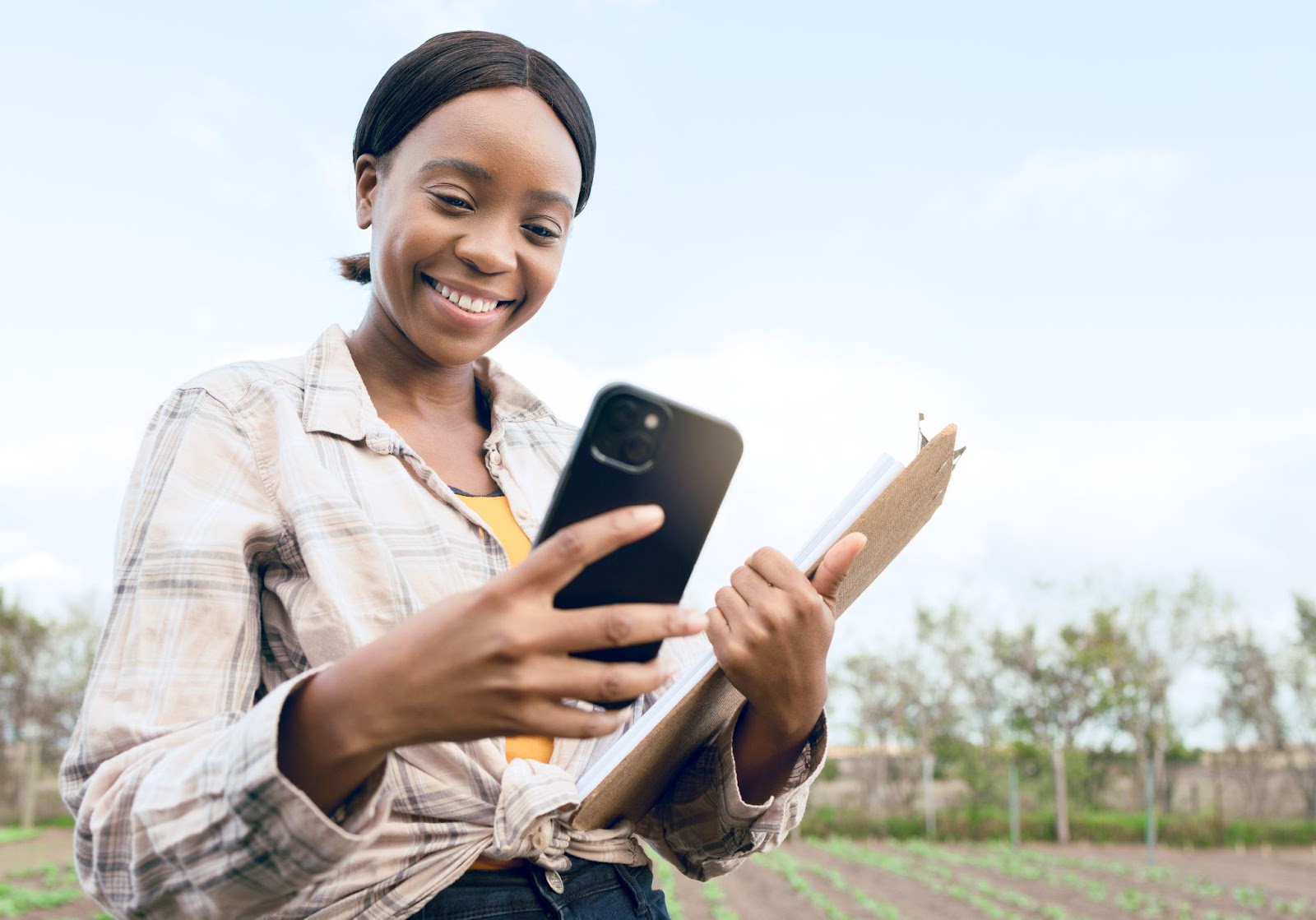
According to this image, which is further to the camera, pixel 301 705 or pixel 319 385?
pixel 319 385

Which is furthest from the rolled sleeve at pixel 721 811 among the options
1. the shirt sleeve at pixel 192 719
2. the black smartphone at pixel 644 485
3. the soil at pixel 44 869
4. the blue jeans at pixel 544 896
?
the soil at pixel 44 869

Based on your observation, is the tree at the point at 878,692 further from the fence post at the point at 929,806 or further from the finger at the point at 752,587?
the finger at the point at 752,587

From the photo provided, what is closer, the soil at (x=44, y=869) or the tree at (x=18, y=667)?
the soil at (x=44, y=869)

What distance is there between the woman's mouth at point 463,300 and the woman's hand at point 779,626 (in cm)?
52

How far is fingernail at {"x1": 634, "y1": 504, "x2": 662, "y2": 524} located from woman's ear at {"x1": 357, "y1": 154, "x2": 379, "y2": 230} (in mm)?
889

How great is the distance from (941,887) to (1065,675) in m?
12.9

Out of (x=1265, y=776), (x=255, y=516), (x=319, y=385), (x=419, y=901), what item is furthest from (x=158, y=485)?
(x=1265, y=776)

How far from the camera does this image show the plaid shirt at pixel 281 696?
0.87 m

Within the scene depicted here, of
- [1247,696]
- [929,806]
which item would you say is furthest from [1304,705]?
[929,806]

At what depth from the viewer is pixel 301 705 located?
2.82 feet

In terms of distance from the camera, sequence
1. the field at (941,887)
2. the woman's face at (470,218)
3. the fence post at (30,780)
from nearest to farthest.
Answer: the woman's face at (470,218) → the field at (941,887) → the fence post at (30,780)

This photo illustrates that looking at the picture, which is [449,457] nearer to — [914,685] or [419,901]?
[419,901]

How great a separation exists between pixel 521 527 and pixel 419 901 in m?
0.49

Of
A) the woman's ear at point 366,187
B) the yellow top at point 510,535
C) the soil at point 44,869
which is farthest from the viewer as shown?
the soil at point 44,869
